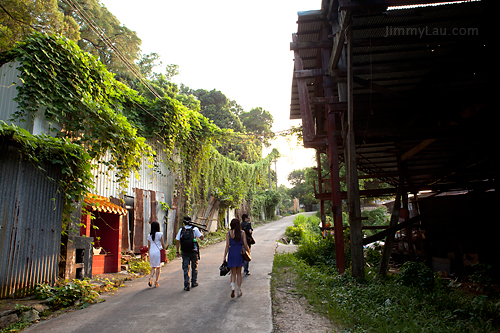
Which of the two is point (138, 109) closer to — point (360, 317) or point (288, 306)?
point (288, 306)

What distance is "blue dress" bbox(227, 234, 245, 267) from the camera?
5805mm

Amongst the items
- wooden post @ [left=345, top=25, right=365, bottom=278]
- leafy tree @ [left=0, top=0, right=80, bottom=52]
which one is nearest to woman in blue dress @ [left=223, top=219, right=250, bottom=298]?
wooden post @ [left=345, top=25, right=365, bottom=278]

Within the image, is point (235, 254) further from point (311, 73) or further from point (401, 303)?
point (311, 73)

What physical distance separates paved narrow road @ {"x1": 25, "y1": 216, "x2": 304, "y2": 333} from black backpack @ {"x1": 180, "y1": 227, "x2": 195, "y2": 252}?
901 mm

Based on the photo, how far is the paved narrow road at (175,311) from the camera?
4.25 meters

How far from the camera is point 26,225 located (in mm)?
5516

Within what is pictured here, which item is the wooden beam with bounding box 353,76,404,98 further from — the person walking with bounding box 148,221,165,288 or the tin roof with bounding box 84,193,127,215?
the tin roof with bounding box 84,193,127,215

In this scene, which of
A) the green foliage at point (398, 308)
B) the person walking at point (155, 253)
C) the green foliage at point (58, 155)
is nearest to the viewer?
the green foliage at point (398, 308)

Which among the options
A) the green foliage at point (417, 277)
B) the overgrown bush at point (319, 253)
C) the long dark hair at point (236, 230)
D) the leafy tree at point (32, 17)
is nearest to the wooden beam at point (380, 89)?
the green foliage at point (417, 277)

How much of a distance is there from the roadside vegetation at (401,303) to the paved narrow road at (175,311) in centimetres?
111

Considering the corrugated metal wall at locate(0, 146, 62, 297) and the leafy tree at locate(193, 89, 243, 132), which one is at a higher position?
the leafy tree at locate(193, 89, 243, 132)

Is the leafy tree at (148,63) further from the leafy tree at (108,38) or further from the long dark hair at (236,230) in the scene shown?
the long dark hair at (236,230)

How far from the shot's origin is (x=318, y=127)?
1028 cm

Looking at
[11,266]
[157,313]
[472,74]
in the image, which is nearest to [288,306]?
[157,313]
